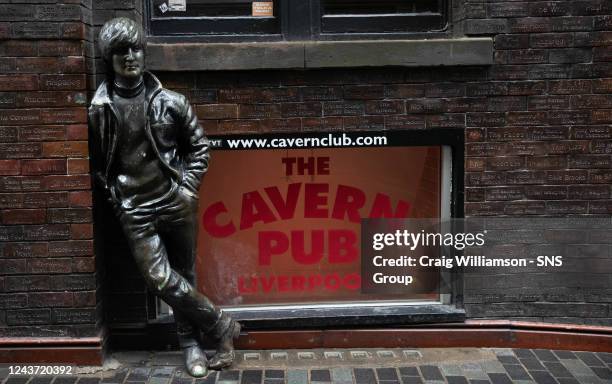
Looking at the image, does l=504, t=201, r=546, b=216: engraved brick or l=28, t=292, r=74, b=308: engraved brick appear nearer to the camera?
l=28, t=292, r=74, b=308: engraved brick

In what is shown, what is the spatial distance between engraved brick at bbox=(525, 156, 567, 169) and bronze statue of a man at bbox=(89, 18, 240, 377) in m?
2.41

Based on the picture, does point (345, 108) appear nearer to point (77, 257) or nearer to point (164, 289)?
point (164, 289)

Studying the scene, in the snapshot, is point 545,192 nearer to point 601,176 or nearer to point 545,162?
point 545,162

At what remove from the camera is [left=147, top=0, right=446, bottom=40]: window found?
5301 mm

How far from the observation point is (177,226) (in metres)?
4.72

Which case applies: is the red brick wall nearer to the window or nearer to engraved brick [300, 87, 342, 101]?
the window

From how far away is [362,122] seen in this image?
5230 millimetres

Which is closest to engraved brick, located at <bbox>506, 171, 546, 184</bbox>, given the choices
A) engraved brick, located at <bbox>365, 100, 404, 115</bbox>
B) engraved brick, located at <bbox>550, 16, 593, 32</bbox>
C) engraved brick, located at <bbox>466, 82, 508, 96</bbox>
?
engraved brick, located at <bbox>466, 82, 508, 96</bbox>

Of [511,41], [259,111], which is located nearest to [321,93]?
[259,111]

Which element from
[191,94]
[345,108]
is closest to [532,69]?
[345,108]

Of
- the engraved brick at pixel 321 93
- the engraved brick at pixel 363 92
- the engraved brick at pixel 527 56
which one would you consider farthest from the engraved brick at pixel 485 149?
the engraved brick at pixel 321 93

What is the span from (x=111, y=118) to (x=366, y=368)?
246cm

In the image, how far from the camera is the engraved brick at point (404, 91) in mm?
5203

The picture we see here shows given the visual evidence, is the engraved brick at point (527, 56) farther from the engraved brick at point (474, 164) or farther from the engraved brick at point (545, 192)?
the engraved brick at point (545, 192)
